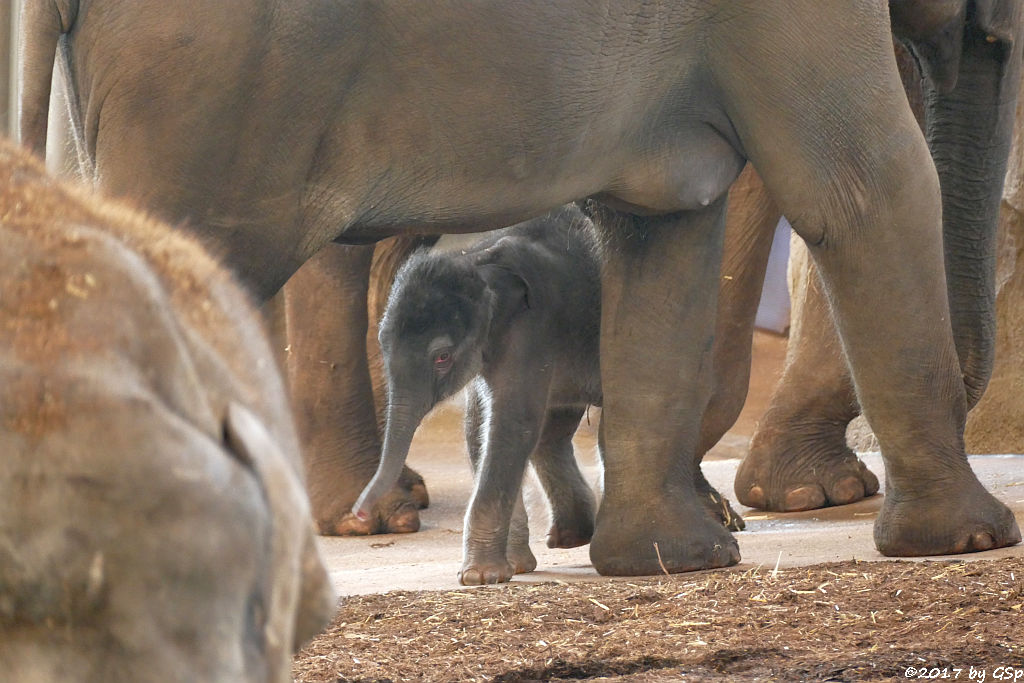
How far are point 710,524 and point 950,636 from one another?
112 centimetres

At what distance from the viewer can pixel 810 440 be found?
5004 mm

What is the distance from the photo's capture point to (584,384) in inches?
159

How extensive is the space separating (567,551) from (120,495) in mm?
3508

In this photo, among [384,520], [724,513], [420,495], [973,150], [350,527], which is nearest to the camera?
[973,150]

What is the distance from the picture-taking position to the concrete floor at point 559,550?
3.53 m

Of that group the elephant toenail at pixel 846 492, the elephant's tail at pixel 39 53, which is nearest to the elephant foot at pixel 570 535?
the elephant toenail at pixel 846 492

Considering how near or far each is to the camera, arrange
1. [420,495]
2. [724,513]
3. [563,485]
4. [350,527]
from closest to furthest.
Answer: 1. [563,485]
2. [724,513]
3. [350,527]
4. [420,495]

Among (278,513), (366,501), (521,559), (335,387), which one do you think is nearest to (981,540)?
(521,559)

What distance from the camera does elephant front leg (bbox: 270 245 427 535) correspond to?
15.8 feet

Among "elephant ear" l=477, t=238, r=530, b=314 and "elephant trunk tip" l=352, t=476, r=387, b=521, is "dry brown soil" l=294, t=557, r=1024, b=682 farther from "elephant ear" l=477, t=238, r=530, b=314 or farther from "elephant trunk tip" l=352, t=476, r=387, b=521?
"elephant ear" l=477, t=238, r=530, b=314

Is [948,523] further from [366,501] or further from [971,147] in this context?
[366,501]

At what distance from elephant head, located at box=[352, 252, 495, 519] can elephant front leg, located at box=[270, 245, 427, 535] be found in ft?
3.89

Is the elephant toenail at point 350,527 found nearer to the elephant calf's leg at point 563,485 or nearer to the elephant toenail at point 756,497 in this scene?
the elephant calf's leg at point 563,485

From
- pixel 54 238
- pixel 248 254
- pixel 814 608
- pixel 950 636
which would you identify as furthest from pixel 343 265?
pixel 54 238
